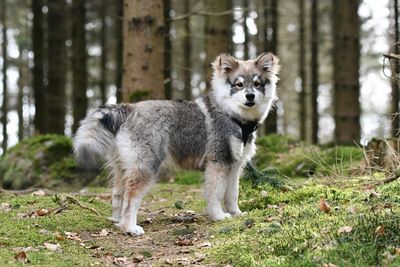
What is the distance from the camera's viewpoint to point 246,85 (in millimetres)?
8039

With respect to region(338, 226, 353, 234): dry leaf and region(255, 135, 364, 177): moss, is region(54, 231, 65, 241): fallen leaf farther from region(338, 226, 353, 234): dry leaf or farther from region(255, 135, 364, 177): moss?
region(255, 135, 364, 177): moss

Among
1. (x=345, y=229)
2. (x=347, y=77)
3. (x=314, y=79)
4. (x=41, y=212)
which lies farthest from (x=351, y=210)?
(x=314, y=79)

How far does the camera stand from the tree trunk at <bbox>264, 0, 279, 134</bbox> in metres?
18.2

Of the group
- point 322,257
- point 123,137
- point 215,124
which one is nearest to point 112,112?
point 123,137

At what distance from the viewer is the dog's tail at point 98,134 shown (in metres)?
7.04

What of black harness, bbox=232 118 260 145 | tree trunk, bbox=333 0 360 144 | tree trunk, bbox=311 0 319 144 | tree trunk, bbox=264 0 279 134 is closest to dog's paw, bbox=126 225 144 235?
black harness, bbox=232 118 260 145

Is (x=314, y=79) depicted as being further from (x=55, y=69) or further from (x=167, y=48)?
(x=55, y=69)

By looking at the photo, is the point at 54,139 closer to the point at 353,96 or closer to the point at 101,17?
the point at 353,96

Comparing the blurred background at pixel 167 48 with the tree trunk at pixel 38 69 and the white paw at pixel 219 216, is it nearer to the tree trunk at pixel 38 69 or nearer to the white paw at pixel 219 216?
the tree trunk at pixel 38 69

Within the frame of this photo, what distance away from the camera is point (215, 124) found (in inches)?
314

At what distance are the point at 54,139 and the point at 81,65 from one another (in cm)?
597

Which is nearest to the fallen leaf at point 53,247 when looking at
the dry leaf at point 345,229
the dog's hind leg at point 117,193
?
the dog's hind leg at point 117,193

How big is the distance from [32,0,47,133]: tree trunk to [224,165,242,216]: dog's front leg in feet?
37.8

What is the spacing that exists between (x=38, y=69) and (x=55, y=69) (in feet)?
3.68
